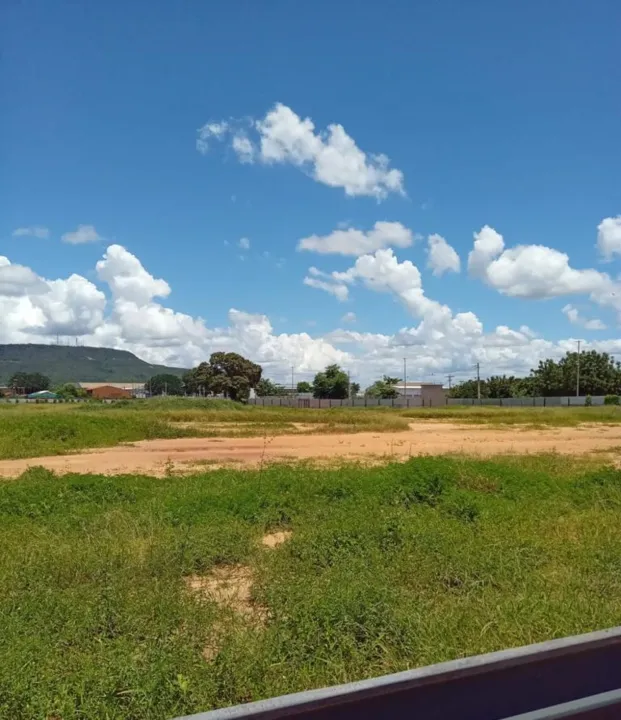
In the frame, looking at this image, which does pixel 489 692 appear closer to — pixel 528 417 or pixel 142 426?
pixel 142 426

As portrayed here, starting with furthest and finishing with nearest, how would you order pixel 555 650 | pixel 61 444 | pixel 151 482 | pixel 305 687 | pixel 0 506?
pixel 61 444, pixel 151 482, pixel 0 506, pixel 305 687, pixel 555 650

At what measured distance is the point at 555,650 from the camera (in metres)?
2.93

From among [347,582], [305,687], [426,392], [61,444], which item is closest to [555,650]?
[305,687]

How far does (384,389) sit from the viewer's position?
114438mm

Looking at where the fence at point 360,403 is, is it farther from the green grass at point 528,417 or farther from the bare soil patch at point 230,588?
the bare soil patch at point 230,588

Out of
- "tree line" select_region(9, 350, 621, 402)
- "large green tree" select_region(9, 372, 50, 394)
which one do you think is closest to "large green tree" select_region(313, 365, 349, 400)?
"tree line" select_region(9, 350, 621, 402)

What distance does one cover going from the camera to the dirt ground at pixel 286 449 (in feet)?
62.6

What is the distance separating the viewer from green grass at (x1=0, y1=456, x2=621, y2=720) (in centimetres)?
424

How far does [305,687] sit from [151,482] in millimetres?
9470

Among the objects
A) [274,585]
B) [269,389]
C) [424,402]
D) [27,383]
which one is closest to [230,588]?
[274,585]

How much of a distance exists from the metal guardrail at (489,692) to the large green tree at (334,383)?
330 ft

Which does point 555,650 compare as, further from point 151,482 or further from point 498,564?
point 151,482

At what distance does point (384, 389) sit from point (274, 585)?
4302 inches

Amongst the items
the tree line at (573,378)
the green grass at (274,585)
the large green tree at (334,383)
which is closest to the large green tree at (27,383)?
the large green tree at (334,383)
